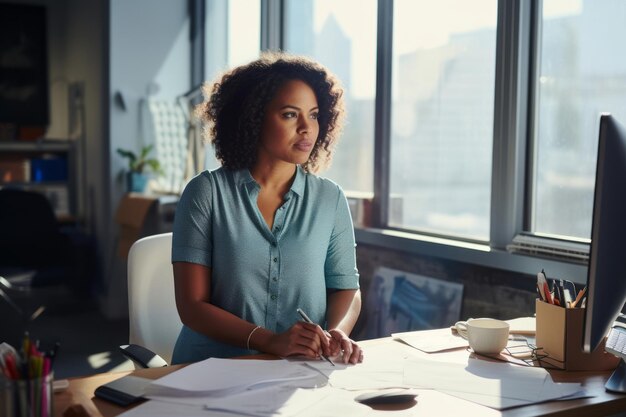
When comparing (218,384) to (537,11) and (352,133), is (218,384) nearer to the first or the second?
(537,11)

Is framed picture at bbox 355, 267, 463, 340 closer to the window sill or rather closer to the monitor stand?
the window sill

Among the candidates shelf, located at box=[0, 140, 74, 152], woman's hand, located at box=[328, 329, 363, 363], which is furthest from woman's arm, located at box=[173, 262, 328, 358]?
shelf, located at box=[0, 140, 74, 152]

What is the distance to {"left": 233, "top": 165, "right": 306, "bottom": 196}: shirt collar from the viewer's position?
1873 mm

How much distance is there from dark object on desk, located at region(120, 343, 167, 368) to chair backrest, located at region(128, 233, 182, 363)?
0.79ft

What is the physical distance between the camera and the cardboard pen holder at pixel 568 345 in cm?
147

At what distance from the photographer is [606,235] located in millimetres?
1238

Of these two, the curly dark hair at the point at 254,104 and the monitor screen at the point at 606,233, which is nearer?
the monitor screen at the point at 606,233

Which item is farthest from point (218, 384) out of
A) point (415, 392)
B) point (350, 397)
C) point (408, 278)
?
point (408, 278)

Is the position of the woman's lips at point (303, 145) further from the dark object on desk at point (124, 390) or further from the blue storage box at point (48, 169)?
the blue storage box at point (48, 169)

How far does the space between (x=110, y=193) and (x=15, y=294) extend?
1.05 meters

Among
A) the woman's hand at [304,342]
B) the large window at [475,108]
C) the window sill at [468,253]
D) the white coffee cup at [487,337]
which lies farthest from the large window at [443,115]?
the woman's hand at [304,342]

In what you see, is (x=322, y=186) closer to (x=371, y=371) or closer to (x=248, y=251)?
(x=248, y=251)

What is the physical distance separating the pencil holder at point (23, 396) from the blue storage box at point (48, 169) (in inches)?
181

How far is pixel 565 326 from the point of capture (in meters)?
1.49
